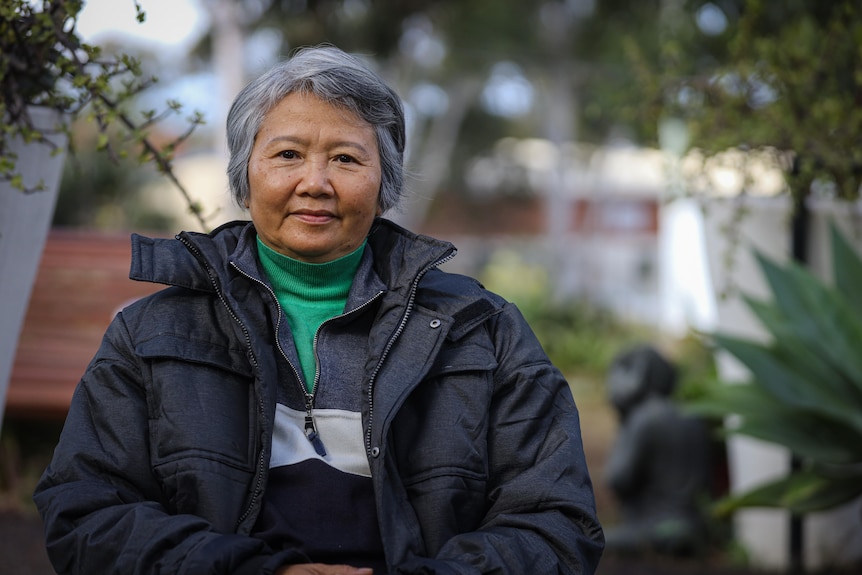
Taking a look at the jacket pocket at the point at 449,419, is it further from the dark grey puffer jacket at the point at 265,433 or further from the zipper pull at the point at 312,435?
the zipper pull at the point at 312,435

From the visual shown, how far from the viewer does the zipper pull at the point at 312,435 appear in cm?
219

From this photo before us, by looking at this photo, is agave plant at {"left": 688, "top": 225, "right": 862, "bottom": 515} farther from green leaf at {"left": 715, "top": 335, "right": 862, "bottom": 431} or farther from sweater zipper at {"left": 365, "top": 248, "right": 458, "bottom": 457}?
sweater zipper at {"left": 365, "top": 248, "right": 458, "bottom": 457}

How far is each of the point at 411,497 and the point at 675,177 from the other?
3094mm

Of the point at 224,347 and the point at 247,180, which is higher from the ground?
the point at 247,180

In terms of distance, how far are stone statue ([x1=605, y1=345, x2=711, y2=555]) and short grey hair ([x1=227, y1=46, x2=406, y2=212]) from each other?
413 centimetres

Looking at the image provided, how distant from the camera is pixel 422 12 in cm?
1402

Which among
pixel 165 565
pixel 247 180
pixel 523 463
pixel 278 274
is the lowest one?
pixel 165 565

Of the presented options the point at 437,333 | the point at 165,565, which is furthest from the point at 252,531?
the point at 437,333

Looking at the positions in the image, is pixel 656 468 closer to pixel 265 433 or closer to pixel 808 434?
pixel 808 434

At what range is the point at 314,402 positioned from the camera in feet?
7.29

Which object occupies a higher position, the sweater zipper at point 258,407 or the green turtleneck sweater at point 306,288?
the green turtleneck sweater at point 306,288

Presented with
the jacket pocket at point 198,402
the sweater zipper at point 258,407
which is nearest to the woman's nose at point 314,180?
the sweater zipper at point 258,407

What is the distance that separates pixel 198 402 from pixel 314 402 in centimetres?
25

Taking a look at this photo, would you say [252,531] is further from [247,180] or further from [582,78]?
[582,78]
